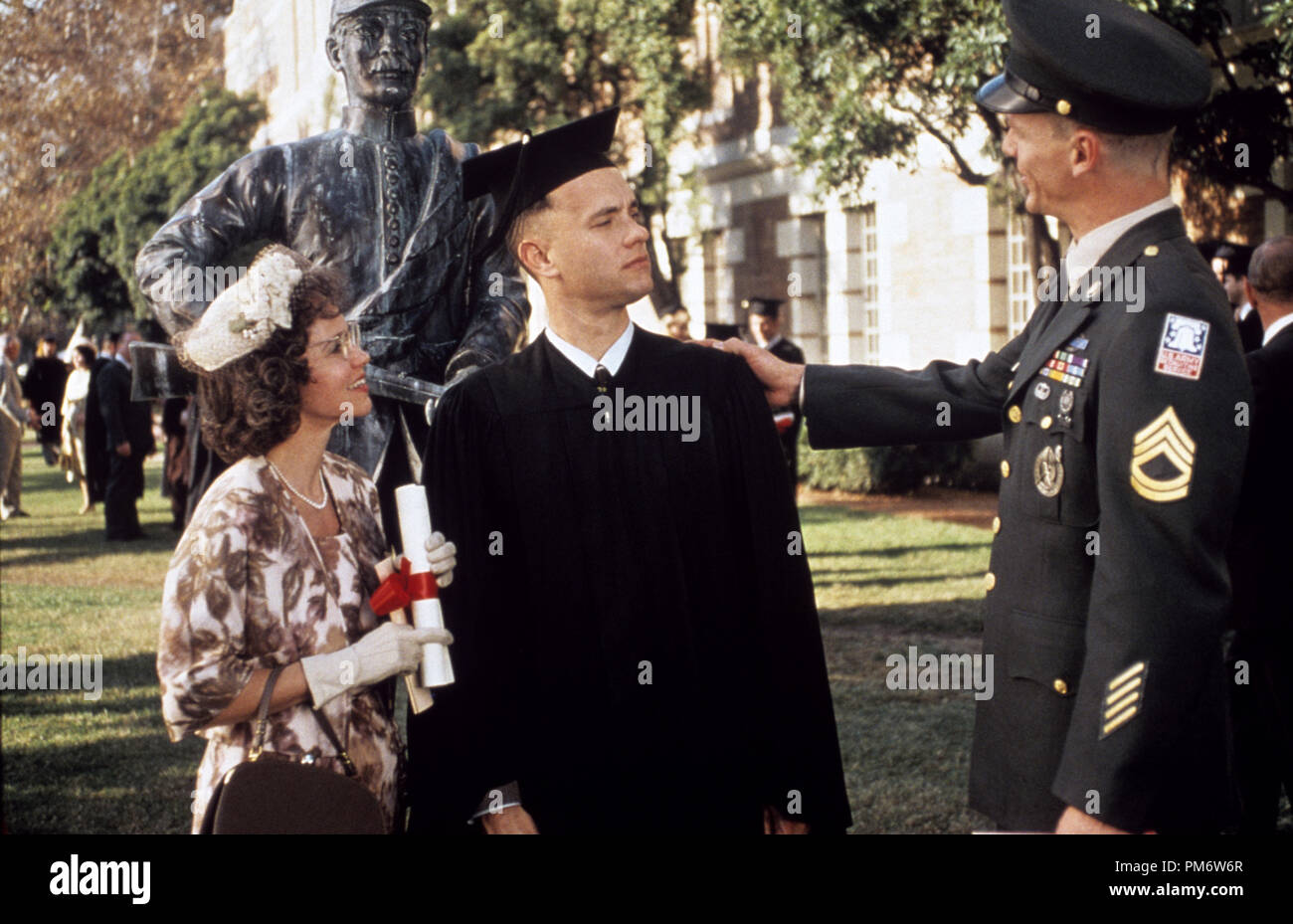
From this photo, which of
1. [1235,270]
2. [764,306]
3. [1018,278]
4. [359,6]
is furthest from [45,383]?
[359,6]

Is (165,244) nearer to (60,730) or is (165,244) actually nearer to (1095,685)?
(1095,685)

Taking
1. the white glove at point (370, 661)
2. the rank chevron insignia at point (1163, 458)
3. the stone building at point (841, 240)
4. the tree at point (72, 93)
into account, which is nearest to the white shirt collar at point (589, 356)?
the white glove at point (370, 661)

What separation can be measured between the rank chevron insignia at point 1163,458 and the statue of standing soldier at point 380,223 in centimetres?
191

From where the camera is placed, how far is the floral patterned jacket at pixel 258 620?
2.77m

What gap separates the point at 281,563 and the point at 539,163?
39.0 inches

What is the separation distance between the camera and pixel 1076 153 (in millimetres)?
2760

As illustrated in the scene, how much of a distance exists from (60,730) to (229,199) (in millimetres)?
4859

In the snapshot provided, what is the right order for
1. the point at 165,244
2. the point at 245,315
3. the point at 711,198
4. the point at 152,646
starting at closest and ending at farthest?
the point at 245,315
the point at 165,244
the point at 152,646
the point at 711,198

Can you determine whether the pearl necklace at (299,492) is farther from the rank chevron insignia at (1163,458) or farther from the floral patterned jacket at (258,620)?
the rank chevron insignia at (1163,458)

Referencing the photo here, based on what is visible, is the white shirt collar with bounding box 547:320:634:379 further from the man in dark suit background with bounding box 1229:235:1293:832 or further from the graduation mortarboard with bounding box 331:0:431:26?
the man in dark suit background with bounding box 1229:235:1293:832

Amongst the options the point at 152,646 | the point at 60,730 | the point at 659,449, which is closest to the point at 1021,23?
the point at 659,449

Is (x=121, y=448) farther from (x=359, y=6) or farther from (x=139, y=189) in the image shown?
(x=139, y=189)

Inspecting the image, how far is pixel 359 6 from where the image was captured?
3939 millimetres

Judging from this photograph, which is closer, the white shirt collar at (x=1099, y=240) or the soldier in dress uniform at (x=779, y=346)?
the white shirt collar at (x=1099, y=240)
